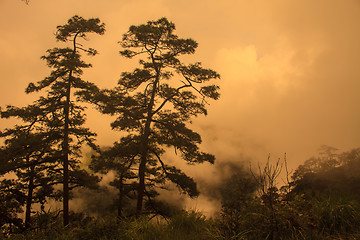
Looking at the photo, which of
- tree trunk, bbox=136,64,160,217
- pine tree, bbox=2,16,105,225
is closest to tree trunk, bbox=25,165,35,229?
pine tree, bbox=2,16,105,225

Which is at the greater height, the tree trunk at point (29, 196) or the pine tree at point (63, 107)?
the pine tree at point (63, 107)

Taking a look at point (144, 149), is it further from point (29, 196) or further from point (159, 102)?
point (29, 196)

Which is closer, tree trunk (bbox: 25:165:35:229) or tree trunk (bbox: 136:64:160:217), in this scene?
tree trunk (bbox: 136:64:160:217)

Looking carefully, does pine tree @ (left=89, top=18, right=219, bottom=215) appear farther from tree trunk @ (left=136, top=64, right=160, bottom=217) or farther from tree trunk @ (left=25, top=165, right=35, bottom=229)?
tree trunk @ (left=25, top=165, right=35, bottom=229)

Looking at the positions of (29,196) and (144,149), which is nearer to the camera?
Answer: (144,149)

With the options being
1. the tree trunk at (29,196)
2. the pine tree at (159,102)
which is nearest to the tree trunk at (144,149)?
the pine tree at (159,102)

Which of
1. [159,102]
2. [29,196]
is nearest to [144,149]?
[159,102]

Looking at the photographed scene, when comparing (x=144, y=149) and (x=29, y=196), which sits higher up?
(x=144, y=149)

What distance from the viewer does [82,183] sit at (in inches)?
611

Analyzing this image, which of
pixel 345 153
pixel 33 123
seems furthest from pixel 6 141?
pixel 345 153

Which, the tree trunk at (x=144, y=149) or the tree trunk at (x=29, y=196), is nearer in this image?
Result: the tree trunk at (x=144, y=149)

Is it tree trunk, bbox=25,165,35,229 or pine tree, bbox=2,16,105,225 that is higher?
pine tree, bbox=2,16,105,225

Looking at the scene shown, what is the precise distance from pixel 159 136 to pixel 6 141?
30.3 feet

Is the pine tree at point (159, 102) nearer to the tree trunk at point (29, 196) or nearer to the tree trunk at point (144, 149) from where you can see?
the tree trunk at point (144, 149)
